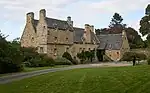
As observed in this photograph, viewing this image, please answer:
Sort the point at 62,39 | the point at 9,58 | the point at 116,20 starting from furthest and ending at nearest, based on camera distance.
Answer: the point at 116,20, the point at 62,39, the point at 9,58

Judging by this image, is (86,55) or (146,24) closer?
(86,55)

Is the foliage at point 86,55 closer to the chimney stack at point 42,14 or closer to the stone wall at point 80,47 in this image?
the stone wall at point 80,47

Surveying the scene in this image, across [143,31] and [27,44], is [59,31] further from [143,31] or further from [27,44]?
[143,31]

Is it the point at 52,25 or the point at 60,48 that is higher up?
the point at 52,25

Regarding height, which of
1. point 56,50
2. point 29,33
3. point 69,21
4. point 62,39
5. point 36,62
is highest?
point 69,21

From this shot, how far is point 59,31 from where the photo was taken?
68.3 meters

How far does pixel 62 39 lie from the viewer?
6956 centimetres

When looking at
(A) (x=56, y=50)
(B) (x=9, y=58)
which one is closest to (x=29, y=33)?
(A) (x=56, y=50)

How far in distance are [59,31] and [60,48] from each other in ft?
12.8

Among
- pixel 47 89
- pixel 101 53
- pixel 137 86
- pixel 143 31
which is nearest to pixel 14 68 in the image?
pixel 47 89

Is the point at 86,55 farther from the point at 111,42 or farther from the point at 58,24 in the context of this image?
the point at 58,24

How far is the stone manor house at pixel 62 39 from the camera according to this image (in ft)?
217

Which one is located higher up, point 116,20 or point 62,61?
point 116,20

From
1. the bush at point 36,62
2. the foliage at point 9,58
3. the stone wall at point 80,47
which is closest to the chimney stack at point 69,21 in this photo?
the stone wall at point 80,47
